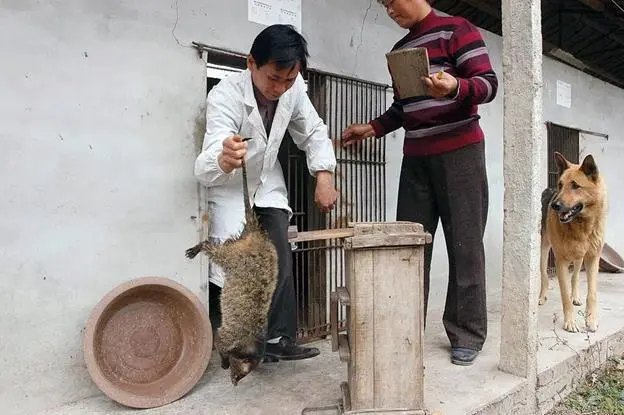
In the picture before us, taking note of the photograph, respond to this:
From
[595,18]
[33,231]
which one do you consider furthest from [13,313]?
[595,18]

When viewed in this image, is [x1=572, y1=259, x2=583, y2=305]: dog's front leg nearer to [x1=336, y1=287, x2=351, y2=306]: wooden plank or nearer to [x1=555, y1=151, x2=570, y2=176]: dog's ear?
[x1=555, y1=151, x2=570, y2=176]: dog's ear

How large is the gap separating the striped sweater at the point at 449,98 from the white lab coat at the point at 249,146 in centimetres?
58

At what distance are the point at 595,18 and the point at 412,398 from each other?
23.1 feet

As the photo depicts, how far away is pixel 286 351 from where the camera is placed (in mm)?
2996

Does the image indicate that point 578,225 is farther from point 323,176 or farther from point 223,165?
point 223,165

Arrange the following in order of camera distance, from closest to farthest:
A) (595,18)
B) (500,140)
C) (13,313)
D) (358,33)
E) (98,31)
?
(13,313), (98,31), (358,33), (500,140), (595,18)

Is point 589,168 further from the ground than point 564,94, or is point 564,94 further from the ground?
point 564,94

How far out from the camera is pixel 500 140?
5.28m

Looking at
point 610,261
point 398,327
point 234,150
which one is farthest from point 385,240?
point 610,261

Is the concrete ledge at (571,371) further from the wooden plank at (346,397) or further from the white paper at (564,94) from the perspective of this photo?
the white paper at (564,94)

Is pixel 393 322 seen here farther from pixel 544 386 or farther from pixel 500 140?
pixel 500 140

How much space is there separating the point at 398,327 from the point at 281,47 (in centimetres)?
138

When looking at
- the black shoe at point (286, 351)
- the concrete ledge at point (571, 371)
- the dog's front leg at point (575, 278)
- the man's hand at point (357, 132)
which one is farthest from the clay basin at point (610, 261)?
the black shoe at point (286, 351)

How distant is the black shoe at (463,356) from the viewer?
290cm
